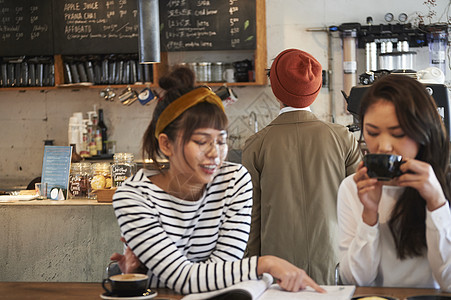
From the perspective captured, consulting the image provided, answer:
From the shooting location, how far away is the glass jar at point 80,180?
12.1ft

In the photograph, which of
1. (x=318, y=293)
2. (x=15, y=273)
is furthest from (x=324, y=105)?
(x=318, y=293)

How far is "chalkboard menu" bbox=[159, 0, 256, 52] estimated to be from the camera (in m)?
5.64

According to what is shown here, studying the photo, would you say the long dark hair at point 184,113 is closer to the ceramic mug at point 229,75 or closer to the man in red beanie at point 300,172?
the man in red beanie at point 300,172

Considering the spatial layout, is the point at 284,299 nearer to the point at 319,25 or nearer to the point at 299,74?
the point at 299,74

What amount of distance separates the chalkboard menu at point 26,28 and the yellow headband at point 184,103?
4314mm

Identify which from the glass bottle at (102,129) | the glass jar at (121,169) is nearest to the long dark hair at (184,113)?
the glass jar at (121,169)

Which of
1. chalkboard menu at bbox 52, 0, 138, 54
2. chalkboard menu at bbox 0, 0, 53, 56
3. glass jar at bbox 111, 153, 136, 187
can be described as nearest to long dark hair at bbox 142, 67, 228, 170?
glass jar at bbox 111, 153, 136, 187

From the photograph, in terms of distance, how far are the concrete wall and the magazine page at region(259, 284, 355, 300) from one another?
1.92 meters

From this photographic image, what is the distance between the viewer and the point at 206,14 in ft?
18.7

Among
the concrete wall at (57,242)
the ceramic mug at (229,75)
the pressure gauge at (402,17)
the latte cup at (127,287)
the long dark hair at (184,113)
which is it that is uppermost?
the pressure gauge at (402,17)

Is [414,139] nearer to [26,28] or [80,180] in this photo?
[80,180]

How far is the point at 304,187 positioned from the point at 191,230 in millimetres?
1111

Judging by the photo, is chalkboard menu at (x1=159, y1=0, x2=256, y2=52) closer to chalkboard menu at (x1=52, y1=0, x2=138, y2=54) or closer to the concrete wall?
chalkboard menu at (x1=52, y1=0, x2=138, y2=54)

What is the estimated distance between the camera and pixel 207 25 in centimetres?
570
